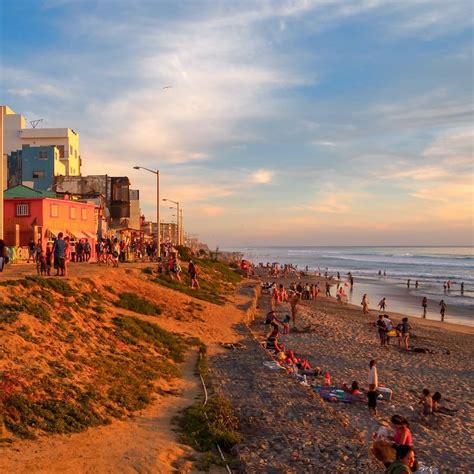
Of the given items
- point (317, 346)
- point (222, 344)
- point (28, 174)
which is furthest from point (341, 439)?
point (28, 174)

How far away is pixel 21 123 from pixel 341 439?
217 feet

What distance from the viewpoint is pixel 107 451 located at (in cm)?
871

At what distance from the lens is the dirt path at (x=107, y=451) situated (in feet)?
26.0

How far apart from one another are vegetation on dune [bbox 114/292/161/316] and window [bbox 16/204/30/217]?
1501 centimetres

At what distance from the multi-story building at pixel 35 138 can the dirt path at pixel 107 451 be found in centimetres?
5723

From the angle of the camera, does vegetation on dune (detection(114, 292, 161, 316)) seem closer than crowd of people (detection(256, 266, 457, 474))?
No

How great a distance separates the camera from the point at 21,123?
65.1m

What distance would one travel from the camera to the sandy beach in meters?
12.3

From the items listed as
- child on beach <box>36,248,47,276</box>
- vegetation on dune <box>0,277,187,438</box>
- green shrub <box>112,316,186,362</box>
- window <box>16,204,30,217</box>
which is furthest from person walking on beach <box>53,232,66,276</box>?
window <box>16,204,30,217</box>

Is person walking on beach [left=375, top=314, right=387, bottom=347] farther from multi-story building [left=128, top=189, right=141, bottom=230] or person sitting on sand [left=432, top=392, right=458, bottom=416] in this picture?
multi-story building [left=128, top=189, right=141, bottom=230]

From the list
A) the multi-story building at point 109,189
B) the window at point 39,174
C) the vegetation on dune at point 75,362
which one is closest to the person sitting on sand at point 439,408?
the vegetation on dune at point 75,362

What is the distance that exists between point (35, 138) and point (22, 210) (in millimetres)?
34222

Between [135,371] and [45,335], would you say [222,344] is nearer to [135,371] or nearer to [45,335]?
[135,371]

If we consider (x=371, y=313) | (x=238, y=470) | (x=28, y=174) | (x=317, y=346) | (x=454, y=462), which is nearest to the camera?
(x=238, y=470)
